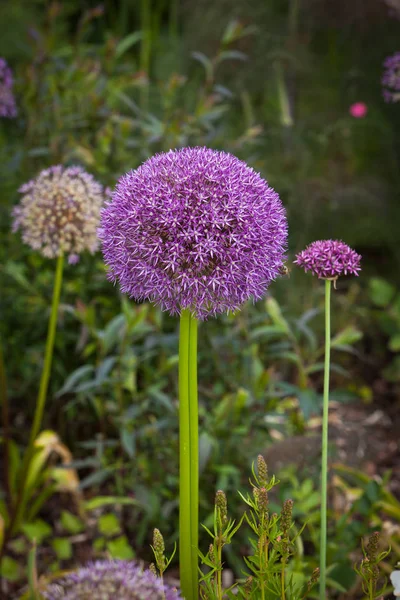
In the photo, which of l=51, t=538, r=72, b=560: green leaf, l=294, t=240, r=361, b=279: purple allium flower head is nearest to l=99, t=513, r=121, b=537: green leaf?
l=51, t=538, r=72, b=560: green leaf

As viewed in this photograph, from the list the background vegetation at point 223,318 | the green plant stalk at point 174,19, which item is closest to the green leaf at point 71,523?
the background vegetation at point 223,318

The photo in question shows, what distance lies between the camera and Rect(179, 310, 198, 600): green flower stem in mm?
1338

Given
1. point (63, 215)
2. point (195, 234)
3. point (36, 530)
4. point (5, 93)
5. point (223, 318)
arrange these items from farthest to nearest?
1. point (223, 318)
2. point (36, 530)
3. point (5, 93)
4. point (63, 215)
5. point (195, 234)

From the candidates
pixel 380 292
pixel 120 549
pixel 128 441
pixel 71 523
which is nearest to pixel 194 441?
pixel 128 441

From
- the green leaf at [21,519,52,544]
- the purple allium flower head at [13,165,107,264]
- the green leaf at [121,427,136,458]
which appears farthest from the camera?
the green leaf at [21,519,52,544]

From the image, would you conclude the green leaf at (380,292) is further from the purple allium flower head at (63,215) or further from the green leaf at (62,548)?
the purple allium flower head at (63,215)

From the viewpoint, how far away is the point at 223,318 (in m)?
2.87

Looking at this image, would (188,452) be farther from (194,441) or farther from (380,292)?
(380,292)

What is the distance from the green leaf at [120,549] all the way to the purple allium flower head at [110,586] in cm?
157

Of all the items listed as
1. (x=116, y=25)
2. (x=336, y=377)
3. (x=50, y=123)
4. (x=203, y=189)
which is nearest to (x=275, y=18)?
(x=116, y=25)

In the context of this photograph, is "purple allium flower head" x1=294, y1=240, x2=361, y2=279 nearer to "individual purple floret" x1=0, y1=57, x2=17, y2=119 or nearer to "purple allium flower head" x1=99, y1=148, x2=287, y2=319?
"purple allium flower head" x1=99, y1=148, x2=287, y2=319

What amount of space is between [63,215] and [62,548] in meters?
1.43

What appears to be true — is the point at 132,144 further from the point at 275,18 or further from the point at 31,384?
the point at 275,18

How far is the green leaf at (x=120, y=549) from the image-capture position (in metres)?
2.60
